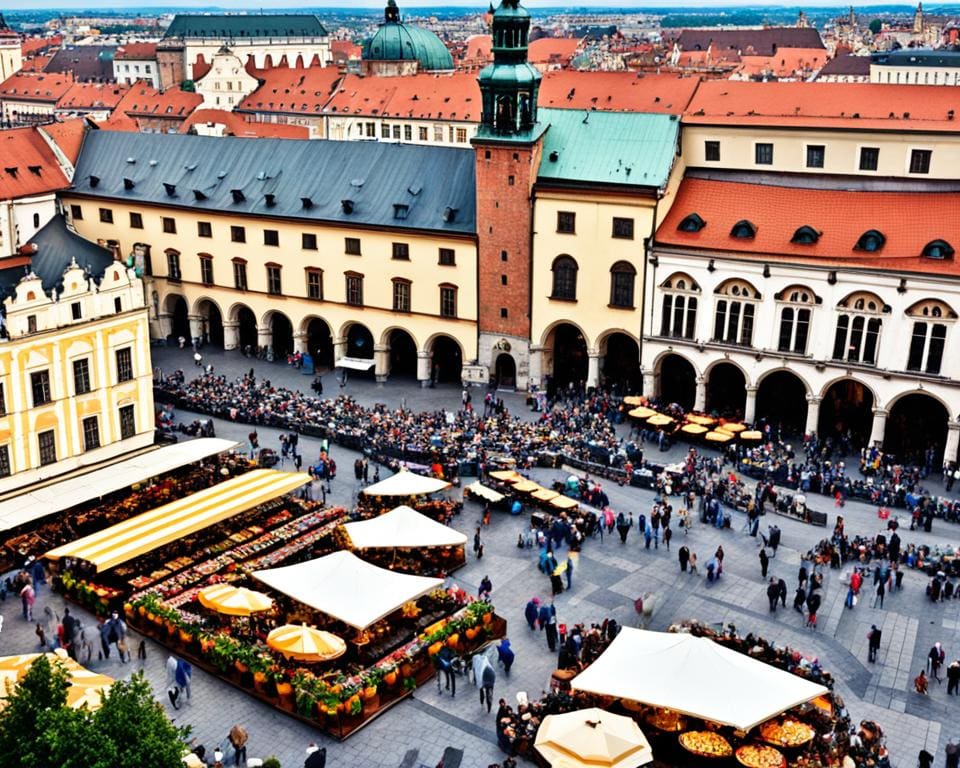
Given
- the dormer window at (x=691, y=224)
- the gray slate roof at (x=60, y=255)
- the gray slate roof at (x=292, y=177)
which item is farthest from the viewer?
the gray slate roof at (x=292, y=177)

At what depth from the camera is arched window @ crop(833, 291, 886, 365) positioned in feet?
196

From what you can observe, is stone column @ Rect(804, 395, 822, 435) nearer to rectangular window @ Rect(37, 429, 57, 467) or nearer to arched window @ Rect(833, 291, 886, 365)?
arched window @ Rect(833, 291, 886, 365)

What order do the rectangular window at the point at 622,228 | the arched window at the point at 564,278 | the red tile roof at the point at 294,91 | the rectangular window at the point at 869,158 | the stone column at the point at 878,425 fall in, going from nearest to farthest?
the stone column at the point at 878,425 → the rectangular window at the point at 869,158 → the rectangular window at the point at 622,228 → the arched window at the point at 564,278 → the red tile roof at the point at 294,91

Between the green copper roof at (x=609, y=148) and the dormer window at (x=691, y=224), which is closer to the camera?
the dormer window at (x=691, y=224)

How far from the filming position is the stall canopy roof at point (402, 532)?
45.2 m

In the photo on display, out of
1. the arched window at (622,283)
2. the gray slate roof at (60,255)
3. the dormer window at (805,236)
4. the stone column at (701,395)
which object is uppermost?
the dormer window at (805,236)

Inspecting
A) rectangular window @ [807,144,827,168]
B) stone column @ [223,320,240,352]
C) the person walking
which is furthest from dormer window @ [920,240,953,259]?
stone column @ [223,320,240,352]

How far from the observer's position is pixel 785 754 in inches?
1296

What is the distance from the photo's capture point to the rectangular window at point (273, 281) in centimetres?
7709

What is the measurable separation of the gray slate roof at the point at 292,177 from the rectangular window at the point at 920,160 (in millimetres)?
26686

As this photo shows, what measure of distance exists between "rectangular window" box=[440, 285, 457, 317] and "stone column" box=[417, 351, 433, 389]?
3.12 metres

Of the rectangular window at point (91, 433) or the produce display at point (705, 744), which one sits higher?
the rectangular window at point (91, 433)

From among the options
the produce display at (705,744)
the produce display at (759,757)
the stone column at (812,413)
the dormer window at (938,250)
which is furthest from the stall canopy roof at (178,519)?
the dormer window at (938,250)

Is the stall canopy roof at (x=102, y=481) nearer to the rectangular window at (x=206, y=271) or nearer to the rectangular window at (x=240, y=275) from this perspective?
the rectangular window at (x=240, y=275)
